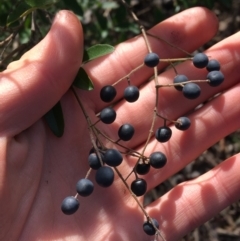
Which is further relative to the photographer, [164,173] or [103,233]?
[164,173]

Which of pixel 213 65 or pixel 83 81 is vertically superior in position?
pixel 83 81

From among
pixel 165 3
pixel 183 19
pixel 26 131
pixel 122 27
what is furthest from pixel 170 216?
pixel 165 3

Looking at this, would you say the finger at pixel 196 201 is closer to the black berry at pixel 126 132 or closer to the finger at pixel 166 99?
the finger at pixel 166 99

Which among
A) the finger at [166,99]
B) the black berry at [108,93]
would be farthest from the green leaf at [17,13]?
the finger at [166,99]

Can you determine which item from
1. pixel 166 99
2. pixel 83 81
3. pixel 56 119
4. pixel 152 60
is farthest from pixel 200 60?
pixel 56 119

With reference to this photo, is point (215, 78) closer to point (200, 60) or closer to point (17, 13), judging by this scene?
point (200, 60)

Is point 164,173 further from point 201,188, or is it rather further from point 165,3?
point 165,3

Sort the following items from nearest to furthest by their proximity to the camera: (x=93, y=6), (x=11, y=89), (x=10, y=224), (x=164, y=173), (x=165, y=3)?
(x=11, y=89), (x=10, y=224), (x=164, y=173), (x=93, y=6), (x=165, y=3)
